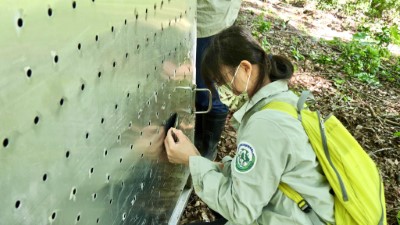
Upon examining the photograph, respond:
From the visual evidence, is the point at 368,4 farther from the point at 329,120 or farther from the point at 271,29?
the point at 329,120

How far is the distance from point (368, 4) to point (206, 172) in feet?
22.8

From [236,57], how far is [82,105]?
2.04 ft

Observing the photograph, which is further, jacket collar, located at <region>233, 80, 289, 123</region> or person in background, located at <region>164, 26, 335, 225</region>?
jacket collar, located at <region>233, 80, 289, 123</region>

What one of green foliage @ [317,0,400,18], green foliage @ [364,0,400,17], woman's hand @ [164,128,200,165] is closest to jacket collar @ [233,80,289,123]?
woman's hand @ [164,128,200,165]

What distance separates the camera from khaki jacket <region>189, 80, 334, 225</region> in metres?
1.12

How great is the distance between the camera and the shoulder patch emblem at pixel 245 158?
1135mm

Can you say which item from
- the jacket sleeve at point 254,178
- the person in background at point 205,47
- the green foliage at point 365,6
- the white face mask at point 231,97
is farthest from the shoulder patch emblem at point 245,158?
the green foliage at point 365,6

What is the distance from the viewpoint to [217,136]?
237 centimetres

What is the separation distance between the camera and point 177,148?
4.39 feet

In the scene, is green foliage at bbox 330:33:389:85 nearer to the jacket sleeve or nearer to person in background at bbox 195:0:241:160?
person in background at bbox 195:0:241:160

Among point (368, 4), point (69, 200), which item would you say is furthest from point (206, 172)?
point (368, 4)

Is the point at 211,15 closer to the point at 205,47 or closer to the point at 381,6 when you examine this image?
the point at 205,47

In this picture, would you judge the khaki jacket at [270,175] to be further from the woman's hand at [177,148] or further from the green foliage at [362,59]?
the green foliage at [362,59]

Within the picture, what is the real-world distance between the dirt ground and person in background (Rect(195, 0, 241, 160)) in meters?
0.31
